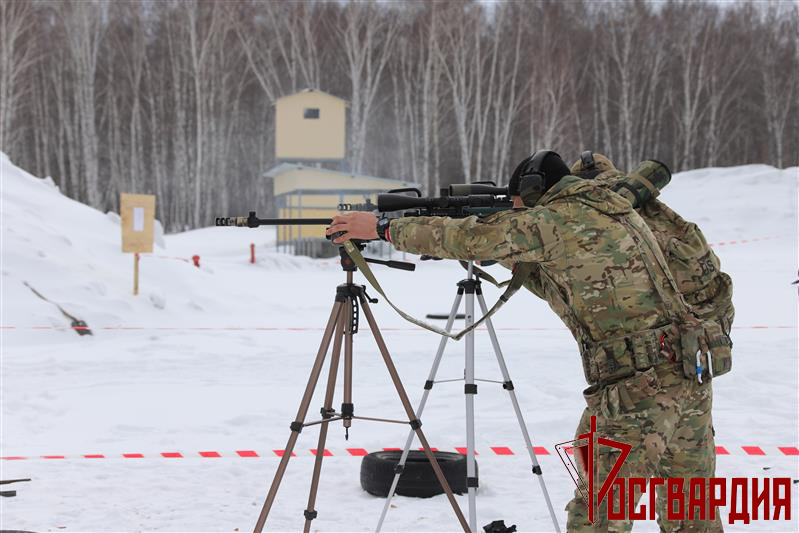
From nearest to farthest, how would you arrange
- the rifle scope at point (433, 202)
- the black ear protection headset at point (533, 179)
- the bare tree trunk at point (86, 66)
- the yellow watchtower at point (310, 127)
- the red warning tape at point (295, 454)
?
1. the black ear protection headset at point (533, 179)
2. the rifle scope at point (433, 202)
3. the red warning tape at point (295, 454)
4. the yellow watchtower at point (310, 127)
5. the bare tree trunk at point (86, 66)

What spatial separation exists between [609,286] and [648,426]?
0.47 metres

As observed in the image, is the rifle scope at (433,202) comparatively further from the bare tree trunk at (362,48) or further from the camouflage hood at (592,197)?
the bare tree trunk at (362,48)

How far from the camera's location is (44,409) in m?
6.49

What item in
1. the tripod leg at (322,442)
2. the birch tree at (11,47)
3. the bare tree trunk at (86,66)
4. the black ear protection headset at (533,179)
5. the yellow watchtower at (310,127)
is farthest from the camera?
the bare tree trunk at (86,66)

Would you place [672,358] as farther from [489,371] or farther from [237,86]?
[237,86]

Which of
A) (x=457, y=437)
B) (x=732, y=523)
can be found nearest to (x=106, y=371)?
(x=457, y=437)

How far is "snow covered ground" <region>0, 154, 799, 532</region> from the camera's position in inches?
174

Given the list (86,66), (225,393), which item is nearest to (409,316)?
(225,393)

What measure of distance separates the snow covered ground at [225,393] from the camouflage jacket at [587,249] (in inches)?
74.3

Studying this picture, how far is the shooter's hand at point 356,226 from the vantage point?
9.17 ft

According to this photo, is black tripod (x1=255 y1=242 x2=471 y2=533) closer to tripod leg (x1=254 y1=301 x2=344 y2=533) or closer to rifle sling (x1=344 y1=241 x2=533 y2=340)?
tripod leg (x1=254 y1=301 x2=344 y2=533)

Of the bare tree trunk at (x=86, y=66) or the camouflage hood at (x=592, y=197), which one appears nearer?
the camouflage hood at (x=592, y=197)

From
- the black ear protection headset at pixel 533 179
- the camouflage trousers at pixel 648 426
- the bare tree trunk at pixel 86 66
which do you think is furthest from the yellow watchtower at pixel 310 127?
the camouflage trousers at pixel 648 426

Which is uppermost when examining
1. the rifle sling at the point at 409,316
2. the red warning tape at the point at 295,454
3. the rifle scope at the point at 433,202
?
the rifle scope at the point at 433,202
